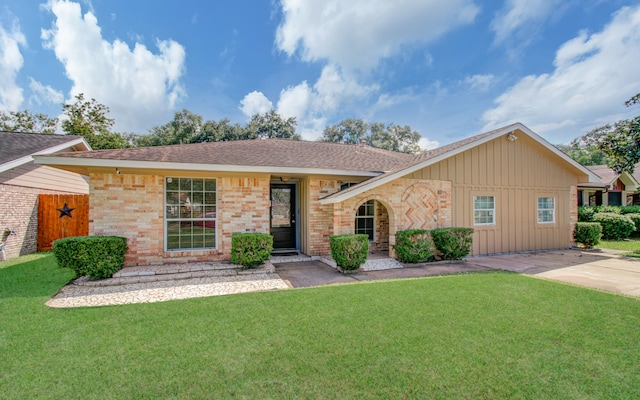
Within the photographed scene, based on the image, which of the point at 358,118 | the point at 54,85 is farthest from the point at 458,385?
the point at 358,118

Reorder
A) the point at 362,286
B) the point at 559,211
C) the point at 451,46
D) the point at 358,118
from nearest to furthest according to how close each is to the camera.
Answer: the point at 362,286 → the point at 559,211 → the point at 451,46 → the point at 358,118

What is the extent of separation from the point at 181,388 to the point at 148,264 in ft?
19.2

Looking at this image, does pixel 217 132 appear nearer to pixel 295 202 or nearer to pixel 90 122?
pixel 90 122

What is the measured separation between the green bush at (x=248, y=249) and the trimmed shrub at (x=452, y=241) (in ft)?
16.3

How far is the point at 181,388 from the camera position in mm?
2574

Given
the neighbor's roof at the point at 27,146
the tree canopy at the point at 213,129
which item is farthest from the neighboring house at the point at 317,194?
the tree canopy at the point at 213,129

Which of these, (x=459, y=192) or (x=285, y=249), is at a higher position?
(x=459, y=192)

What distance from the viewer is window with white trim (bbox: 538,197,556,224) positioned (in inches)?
421

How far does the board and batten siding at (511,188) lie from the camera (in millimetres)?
9383

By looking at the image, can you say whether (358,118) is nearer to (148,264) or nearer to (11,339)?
(148,264)

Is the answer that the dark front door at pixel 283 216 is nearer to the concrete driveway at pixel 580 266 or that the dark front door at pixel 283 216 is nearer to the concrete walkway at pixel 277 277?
the concrete walkway at pixel 277 277

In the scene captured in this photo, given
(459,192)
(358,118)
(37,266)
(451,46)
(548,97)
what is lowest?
(37,266)

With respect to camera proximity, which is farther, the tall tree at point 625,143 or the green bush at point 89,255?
the tall tree at point 625,143

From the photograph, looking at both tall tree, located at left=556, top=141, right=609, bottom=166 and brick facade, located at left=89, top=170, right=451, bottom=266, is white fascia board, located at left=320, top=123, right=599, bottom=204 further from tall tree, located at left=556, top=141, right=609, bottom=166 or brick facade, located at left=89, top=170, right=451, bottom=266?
tall tree, located at left=556, top=141, right=609, bottom=166
